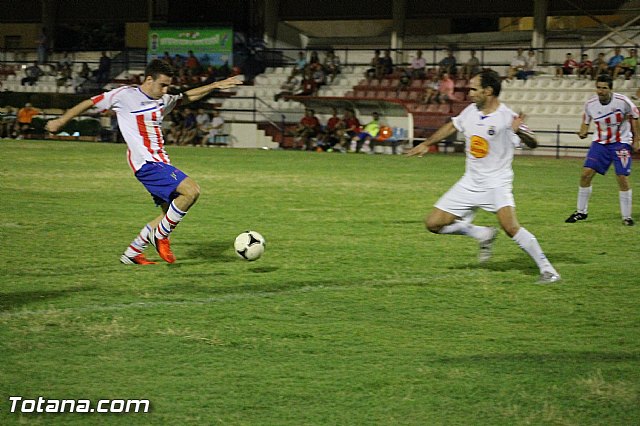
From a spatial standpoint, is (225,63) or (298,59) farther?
(298,59)

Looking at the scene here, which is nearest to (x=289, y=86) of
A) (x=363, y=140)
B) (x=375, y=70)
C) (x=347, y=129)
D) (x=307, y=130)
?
(x=375, y=70)

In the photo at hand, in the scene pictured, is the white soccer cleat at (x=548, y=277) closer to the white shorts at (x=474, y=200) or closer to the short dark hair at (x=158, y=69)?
the white shorts at (x=474, y=200)

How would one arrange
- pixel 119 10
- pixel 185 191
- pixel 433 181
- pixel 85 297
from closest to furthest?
pixel 85 297
pixel 185 191
pixel 433 181
pixel 119 10

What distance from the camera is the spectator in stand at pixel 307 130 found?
3241cm

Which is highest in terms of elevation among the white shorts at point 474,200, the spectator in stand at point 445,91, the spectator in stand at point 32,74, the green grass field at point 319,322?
the spectator in stand at point 32,74

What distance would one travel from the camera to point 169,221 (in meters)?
9.09

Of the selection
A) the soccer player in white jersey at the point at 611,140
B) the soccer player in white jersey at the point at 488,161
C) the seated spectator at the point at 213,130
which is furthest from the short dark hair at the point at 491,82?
the seated spectator at the point at 213,130

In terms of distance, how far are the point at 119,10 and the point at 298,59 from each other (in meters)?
11.3

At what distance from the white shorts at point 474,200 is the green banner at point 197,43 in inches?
1190

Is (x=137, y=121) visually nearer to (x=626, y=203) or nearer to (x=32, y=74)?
(x=626, y=203)

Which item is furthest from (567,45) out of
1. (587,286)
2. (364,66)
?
(587,286)

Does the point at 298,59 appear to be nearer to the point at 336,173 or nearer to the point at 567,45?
the point at 567,45

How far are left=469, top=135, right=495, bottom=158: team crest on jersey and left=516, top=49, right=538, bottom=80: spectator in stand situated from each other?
85.6 feet

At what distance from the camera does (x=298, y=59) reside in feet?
135
